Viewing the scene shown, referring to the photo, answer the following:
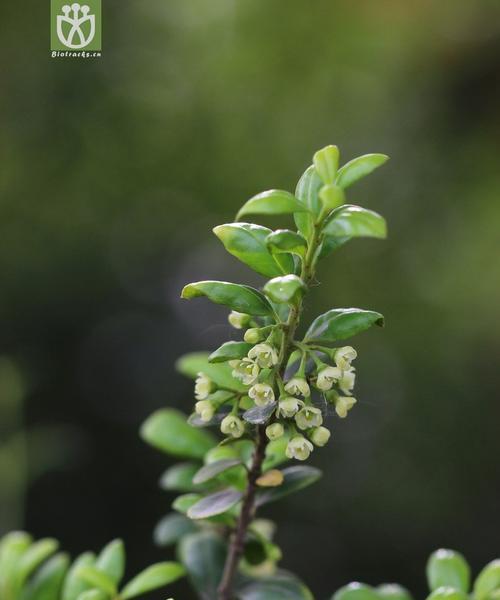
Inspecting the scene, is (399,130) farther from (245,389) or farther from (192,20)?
(245,389)

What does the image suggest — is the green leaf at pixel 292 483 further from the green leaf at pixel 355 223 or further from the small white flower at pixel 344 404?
the green leaf at pixel 355 223

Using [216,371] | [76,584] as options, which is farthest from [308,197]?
[76,584]

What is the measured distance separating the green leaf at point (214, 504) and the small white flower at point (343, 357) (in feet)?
0.61

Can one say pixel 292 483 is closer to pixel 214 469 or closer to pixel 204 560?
pixel 214 469

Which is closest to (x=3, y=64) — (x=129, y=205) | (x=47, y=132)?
(x=47, y=132)

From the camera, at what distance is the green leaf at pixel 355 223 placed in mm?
593

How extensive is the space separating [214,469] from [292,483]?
9 cm

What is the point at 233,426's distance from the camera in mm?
701

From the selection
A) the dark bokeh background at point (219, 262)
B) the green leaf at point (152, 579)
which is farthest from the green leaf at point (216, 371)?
the dark bokeh background at point (219, 262)

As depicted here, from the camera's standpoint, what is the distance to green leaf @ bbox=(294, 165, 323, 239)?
680 mm

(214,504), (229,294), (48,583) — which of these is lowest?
(48,583)

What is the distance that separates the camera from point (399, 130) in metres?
3.12

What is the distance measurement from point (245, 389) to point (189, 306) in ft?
6.50

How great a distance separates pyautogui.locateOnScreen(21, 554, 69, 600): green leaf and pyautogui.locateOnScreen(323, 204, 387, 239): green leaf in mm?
566
